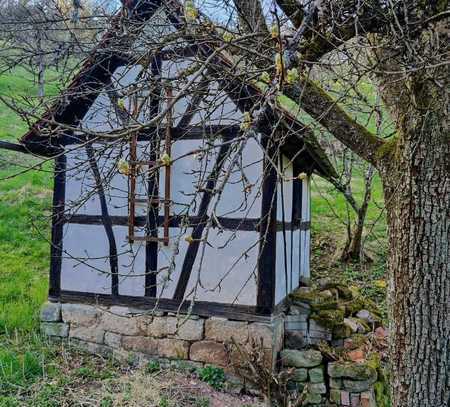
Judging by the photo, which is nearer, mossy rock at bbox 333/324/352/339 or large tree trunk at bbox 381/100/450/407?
large tree trunk at bbox 381/100/450/407

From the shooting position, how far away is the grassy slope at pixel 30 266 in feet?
14.3

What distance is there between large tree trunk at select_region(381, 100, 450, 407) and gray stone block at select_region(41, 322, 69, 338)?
4055 mm

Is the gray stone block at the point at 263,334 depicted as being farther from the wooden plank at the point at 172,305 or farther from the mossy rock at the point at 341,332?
the mossy rock at the point at 341,332

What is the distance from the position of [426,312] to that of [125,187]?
12.0 ft

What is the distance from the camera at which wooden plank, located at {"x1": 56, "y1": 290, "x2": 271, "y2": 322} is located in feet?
16.0

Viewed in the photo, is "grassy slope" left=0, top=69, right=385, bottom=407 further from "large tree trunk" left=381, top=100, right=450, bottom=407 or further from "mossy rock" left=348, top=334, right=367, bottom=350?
"mossy rock" left=348, top=334, right=367, bottom=350

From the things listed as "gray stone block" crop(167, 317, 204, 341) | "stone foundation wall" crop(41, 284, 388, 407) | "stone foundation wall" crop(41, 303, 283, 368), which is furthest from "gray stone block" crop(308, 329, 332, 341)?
"gray stone block" crop(167, 317, 204, 341)

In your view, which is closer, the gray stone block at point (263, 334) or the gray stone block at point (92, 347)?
the gray stone block at point (263, 334)

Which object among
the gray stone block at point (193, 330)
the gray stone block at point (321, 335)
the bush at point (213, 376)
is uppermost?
the gray stone block at point (193, 330)

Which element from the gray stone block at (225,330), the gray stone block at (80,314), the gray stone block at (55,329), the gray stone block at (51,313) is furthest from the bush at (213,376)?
the gray stone block at (51,313)

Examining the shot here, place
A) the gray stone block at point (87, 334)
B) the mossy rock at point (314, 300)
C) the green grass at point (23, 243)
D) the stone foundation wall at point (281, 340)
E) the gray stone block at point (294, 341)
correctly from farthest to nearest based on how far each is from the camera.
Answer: the green grass at point (23, 243) → the mossy rock at point (314, 300) → the gray stone block at point (87, 334) → the gray stone block at point (294, 341) → the stone foundation wall at point (281, 340)

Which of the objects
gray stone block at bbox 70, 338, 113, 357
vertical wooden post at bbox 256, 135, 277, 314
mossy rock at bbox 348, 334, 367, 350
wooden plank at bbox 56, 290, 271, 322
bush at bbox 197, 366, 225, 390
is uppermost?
vertical wooden post at bbox 256, 135, 277, 314

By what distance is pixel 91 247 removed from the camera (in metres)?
5.48

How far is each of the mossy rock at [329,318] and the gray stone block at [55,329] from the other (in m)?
3.10
